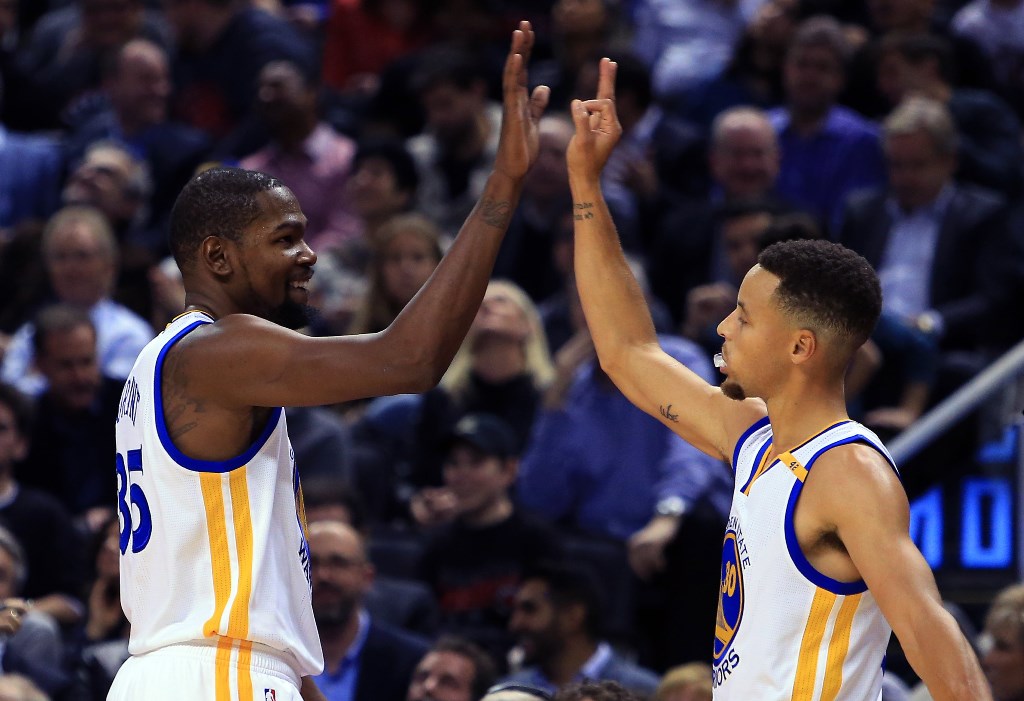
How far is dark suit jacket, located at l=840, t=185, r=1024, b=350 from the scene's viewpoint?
339 inches

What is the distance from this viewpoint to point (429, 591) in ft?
25.8

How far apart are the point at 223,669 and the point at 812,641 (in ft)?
4.37

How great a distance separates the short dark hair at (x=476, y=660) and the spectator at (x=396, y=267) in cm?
248

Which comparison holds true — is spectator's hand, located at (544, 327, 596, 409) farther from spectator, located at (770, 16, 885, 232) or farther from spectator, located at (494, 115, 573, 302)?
spectator, located at (770, 16, 885, 232)

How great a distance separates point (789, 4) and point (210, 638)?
779 centimetres

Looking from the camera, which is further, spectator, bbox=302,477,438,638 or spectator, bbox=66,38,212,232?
spectator, bbox=66,38,212,232

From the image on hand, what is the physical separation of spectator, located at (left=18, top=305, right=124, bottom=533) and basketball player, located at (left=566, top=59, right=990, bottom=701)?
4.84 metres

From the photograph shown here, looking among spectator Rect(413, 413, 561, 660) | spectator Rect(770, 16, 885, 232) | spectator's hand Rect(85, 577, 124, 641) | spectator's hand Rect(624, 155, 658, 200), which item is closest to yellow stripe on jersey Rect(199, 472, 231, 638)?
spectator's hand Rect(85, 577, 124, 641)

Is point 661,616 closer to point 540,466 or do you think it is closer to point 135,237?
point 540,466

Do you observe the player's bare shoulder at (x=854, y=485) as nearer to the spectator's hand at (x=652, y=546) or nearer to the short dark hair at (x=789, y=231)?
the short dark hair at (x=789, y=231)

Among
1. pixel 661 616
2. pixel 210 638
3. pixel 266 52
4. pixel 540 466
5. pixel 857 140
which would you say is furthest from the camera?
pixel 266 52

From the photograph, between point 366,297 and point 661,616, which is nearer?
point 661,616

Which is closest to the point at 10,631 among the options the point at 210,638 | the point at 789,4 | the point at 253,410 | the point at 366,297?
the point at 210,638

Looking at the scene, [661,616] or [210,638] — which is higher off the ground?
[210,638]
